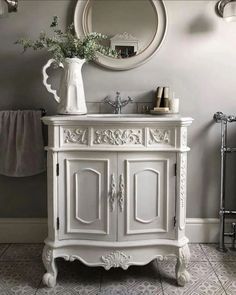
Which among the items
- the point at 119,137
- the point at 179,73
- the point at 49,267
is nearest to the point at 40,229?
the point at 49,267

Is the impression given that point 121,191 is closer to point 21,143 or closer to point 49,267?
point 49,267

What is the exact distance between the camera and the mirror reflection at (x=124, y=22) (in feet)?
7.27

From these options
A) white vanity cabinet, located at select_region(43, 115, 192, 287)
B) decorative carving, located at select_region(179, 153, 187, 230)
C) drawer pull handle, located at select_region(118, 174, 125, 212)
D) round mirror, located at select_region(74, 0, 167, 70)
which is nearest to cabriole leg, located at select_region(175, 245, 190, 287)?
white vanity cabinet, located at select_region(43, 115, 192, 287)

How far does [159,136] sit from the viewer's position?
1791 millimetres

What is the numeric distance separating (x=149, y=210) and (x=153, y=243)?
17 centimetres

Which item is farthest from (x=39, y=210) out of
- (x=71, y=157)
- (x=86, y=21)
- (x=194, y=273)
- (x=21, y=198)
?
(x=86, y=21)

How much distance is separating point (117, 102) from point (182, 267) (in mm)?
1068

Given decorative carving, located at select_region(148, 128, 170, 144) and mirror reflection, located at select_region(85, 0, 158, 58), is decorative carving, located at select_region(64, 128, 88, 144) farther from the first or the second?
mirror reflection, located at select_region(85, 0, 158, 58)

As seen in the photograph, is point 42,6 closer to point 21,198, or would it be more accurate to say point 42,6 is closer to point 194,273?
point 21,198

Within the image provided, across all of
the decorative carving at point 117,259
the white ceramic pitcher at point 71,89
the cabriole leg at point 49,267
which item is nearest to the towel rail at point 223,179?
the decorative carving at point 117,259

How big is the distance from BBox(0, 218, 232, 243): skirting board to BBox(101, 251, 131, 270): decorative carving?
2.28 feet

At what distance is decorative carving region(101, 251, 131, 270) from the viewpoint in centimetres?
182

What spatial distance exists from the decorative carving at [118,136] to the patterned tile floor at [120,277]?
30.0 inches

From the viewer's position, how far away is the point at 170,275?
1970mm
